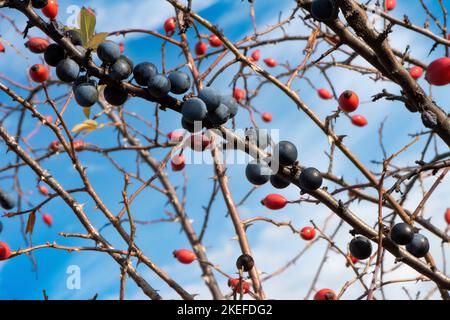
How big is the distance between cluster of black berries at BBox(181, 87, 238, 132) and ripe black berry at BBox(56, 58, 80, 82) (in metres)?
0.44

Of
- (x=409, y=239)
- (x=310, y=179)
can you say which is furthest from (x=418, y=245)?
(x=310, y=179)

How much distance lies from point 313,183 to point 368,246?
484 millimetres

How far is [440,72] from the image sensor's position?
2.56 m

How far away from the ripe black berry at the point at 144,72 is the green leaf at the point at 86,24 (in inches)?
12.1

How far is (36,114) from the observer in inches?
95.5

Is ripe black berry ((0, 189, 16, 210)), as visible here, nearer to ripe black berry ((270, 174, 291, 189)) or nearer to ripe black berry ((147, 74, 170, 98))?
ripe black berry ((147, 74, 170, 98))

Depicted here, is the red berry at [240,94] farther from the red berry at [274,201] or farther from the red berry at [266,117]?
the red berry at [274,201]

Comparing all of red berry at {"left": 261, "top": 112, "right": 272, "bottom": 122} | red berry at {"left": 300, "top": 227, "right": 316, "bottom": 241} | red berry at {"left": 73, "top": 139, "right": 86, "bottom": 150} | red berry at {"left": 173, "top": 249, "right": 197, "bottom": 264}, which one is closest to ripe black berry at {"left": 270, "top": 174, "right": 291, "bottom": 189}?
red berry at {"left": 300, "top": 227, "right": 316, "bottom": 241}

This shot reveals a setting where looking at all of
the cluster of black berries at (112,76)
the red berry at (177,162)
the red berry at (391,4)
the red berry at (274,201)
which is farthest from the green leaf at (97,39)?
the red berry at (391,4)

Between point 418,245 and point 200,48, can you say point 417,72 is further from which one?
point 418,245

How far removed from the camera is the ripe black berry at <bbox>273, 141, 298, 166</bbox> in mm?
1981

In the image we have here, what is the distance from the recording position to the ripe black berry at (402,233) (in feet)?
6.72

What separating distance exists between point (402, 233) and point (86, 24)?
1.58 metres

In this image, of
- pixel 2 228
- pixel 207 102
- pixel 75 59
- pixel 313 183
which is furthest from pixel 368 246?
pixel 2 228
